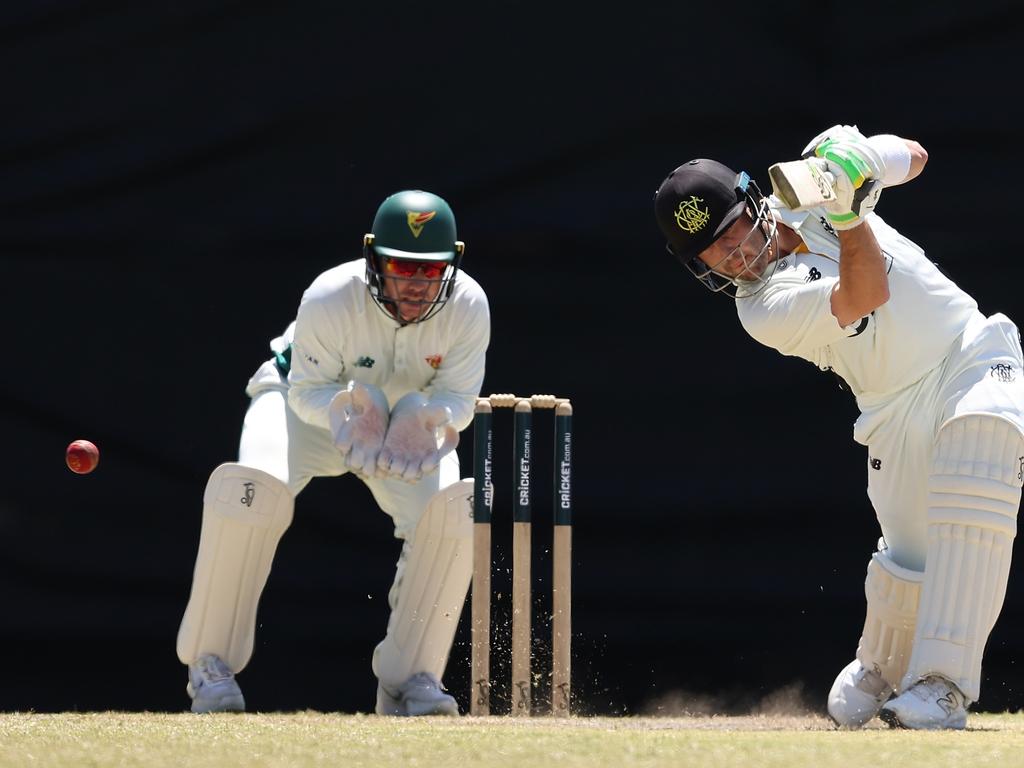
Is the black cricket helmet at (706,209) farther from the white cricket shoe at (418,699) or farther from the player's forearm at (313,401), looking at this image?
the white cricket shoe at (418,699)

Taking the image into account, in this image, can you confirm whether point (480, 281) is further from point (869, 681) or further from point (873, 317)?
point (869, 681)

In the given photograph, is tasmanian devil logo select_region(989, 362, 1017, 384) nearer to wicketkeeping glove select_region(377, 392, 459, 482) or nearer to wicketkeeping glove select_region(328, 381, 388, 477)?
wicketkeeping glove select_region(377, 392, 459, 482)

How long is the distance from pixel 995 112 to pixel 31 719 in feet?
7.78

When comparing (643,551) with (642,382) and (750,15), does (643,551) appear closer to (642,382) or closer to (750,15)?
(642,382)

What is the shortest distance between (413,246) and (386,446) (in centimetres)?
36

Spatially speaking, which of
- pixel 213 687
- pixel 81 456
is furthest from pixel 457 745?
pixel 81 456

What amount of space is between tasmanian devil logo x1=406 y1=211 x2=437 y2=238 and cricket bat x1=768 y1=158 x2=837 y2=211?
2.52ft

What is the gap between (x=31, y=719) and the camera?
3150 millimetres

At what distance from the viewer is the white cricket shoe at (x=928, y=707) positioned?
117 inches

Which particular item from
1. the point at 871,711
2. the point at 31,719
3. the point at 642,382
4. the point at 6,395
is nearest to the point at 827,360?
the point at 871,711

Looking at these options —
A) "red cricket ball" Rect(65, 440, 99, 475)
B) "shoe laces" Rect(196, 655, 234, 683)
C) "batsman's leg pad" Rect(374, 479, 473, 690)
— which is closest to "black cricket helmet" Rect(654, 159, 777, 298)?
"batsman's leg pad" Rect(374, 479, 473, 690)

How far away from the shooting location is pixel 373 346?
3543mm

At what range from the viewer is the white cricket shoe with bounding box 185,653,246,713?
342 cm

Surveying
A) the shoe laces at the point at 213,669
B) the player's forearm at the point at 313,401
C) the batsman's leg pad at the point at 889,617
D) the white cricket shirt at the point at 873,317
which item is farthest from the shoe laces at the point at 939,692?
the shoe laces at the point at 213,669
